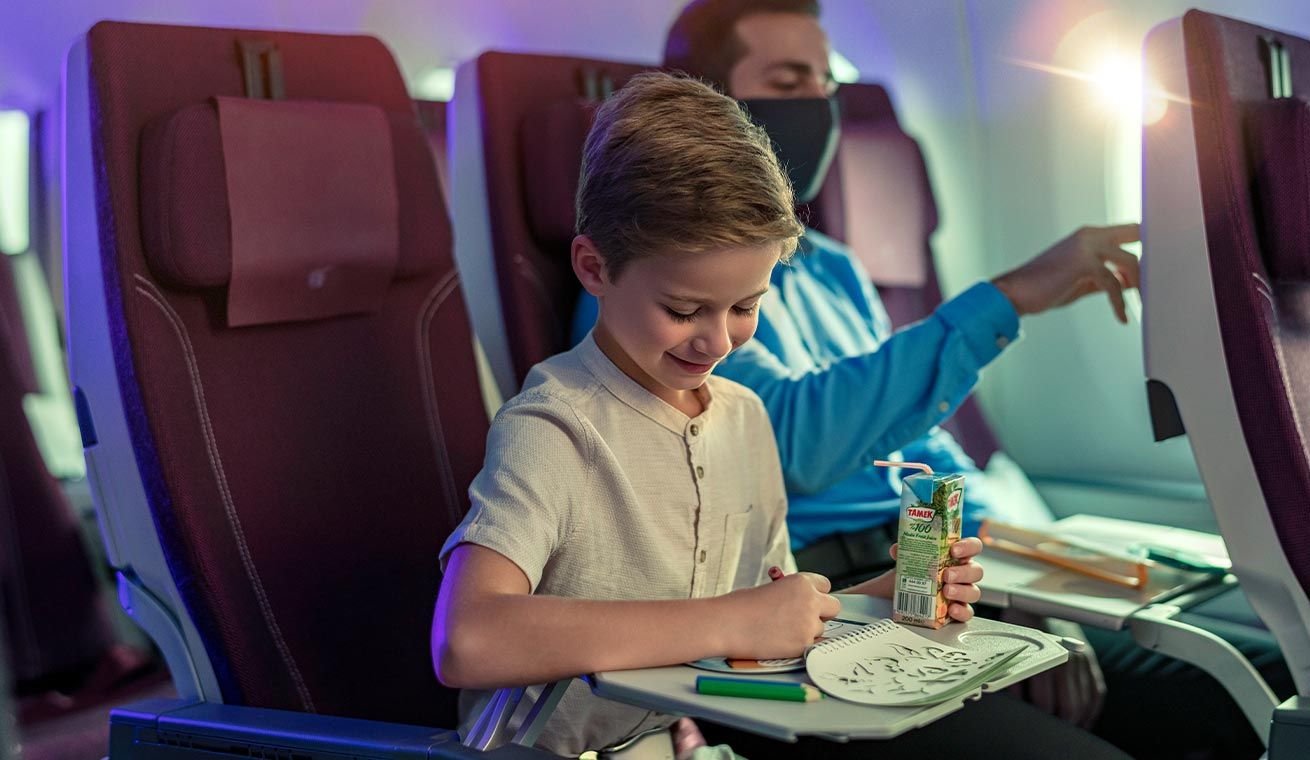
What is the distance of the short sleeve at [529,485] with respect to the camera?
112 cm

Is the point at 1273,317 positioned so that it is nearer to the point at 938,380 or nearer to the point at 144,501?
the point at 938,380

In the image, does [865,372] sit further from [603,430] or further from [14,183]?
[14,183]

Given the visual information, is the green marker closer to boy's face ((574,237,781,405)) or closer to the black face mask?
boy's face ((574,237,781,405))

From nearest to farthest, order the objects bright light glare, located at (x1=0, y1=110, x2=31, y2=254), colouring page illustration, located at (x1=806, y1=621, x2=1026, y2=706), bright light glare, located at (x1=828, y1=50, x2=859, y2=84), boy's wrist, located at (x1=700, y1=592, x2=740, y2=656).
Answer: colouring page illustration, located at (x1=806, y1=621, x2=1026, y2=706)
boy's wrist, located at (x1=700, y1=592, x2=740, y2=656)
bright light glare, located at (x1=0, y1=110, x2=31, y2=254)
bright light glare, located at (x1=828, y1=50, x2=859, y2=84)

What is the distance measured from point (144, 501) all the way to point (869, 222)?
76.5 inches

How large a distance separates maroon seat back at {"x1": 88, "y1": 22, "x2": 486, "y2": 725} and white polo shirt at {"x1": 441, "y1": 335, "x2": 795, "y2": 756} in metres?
0.39

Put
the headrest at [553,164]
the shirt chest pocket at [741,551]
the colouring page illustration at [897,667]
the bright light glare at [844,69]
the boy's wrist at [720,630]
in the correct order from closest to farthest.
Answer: the colouring page illustration at [897,667] < the boy's wrist at [720,630] < the shirt chest pocket at [741,551] < the headrest at [553,164] < the bright light glare at [844,69]

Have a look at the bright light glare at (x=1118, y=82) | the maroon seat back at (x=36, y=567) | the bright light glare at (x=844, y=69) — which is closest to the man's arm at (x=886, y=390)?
the maroon seat back at (x=36, y=567)

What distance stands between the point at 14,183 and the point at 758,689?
95.8 inches

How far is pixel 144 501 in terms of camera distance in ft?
4.55

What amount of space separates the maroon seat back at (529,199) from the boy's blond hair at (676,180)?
25.5 inches

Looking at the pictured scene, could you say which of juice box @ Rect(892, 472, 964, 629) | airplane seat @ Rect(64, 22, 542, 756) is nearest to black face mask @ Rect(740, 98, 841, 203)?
airplane seat @ Rect(64, 22, 542, 756)

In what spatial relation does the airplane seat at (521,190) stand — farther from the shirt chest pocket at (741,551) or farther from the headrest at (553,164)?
the shirt chest pocket at (741,551)

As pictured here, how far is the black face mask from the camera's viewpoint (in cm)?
203
